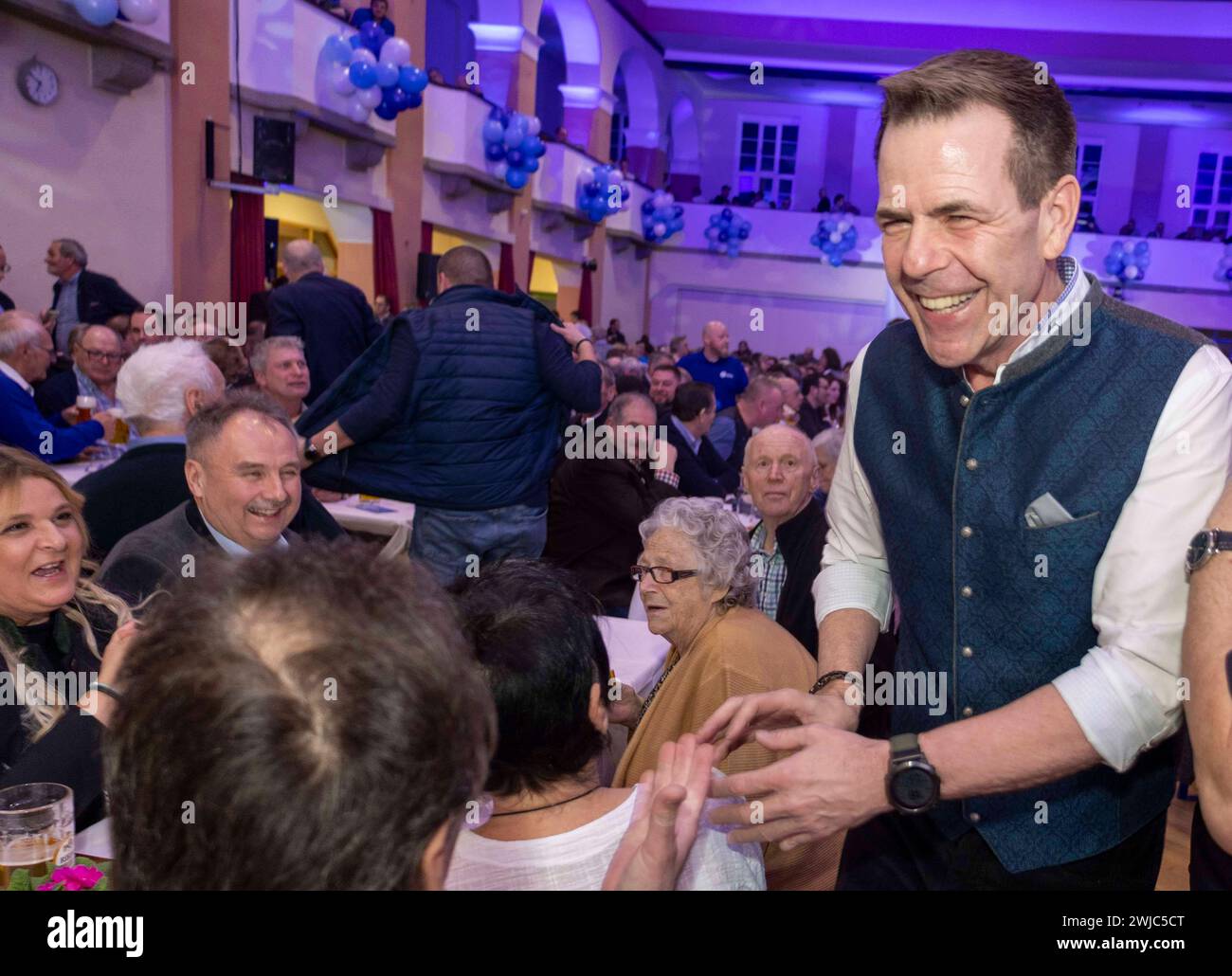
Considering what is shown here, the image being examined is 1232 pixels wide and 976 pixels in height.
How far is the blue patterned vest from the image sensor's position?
115 centimetres

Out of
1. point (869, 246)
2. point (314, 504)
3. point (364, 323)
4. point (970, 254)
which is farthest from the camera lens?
point (869, 246)

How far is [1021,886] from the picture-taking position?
1243mm

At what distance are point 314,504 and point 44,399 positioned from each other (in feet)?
7.64

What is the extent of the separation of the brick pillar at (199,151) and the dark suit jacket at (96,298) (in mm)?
1294

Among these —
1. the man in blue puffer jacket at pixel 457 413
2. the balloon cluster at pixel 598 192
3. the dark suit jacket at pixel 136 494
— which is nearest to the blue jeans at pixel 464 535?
the man in blue puffer jacket at pixel 457 413

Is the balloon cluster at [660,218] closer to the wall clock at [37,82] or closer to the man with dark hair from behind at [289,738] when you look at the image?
the wall clock at [37,82]

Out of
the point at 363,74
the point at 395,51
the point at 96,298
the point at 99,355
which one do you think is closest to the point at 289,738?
the point at 99,355

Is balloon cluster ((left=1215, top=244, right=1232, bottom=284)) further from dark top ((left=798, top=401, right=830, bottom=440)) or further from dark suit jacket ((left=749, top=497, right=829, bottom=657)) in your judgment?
dark suit jacket ((left=749, top=497, right=829, bottom=657))

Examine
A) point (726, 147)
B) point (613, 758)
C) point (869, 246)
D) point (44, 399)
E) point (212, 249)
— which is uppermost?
point (726, 147)

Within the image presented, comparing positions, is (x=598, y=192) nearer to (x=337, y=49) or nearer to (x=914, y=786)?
(x=337, y=49)

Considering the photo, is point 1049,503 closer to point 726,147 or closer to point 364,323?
point 364,323

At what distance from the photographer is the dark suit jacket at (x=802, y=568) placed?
3137 millimetres

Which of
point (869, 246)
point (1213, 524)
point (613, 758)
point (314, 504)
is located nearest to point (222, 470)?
point (314, 504)

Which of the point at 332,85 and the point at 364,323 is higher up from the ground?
the point at 332,85
